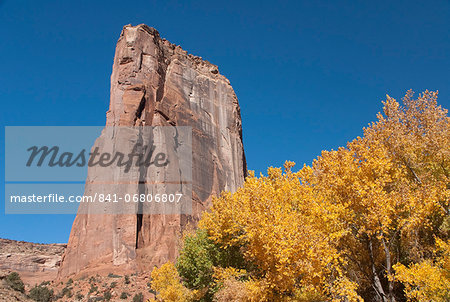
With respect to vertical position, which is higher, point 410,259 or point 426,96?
point 426,96

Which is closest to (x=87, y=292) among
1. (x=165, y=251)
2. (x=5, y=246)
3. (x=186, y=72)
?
(x=165, y=251)

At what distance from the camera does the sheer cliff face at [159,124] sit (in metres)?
57.3

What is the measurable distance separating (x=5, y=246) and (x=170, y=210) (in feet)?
268

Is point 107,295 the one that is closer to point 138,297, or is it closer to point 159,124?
point 138,297

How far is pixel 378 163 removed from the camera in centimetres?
1437

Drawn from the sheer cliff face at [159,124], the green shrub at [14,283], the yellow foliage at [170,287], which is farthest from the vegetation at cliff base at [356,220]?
the sheer cliff face at [159,124]

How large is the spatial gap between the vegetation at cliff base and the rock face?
100 m

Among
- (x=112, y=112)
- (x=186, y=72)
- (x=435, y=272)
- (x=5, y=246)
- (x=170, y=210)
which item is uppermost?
(x=186, y=72)

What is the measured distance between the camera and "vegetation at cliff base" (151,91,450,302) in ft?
42.0

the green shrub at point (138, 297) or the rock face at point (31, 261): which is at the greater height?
the rock face at point (31, 261)

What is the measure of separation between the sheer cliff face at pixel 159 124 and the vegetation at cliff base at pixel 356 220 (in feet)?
135

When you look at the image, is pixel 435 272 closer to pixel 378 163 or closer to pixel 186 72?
pixel 378 163

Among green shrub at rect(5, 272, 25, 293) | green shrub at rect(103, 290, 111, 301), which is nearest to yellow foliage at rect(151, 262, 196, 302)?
green shrub at rect(103, 290, 111, 301)

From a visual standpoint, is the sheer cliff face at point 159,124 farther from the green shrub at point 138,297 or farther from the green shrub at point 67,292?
the green shrub at point 138,297
